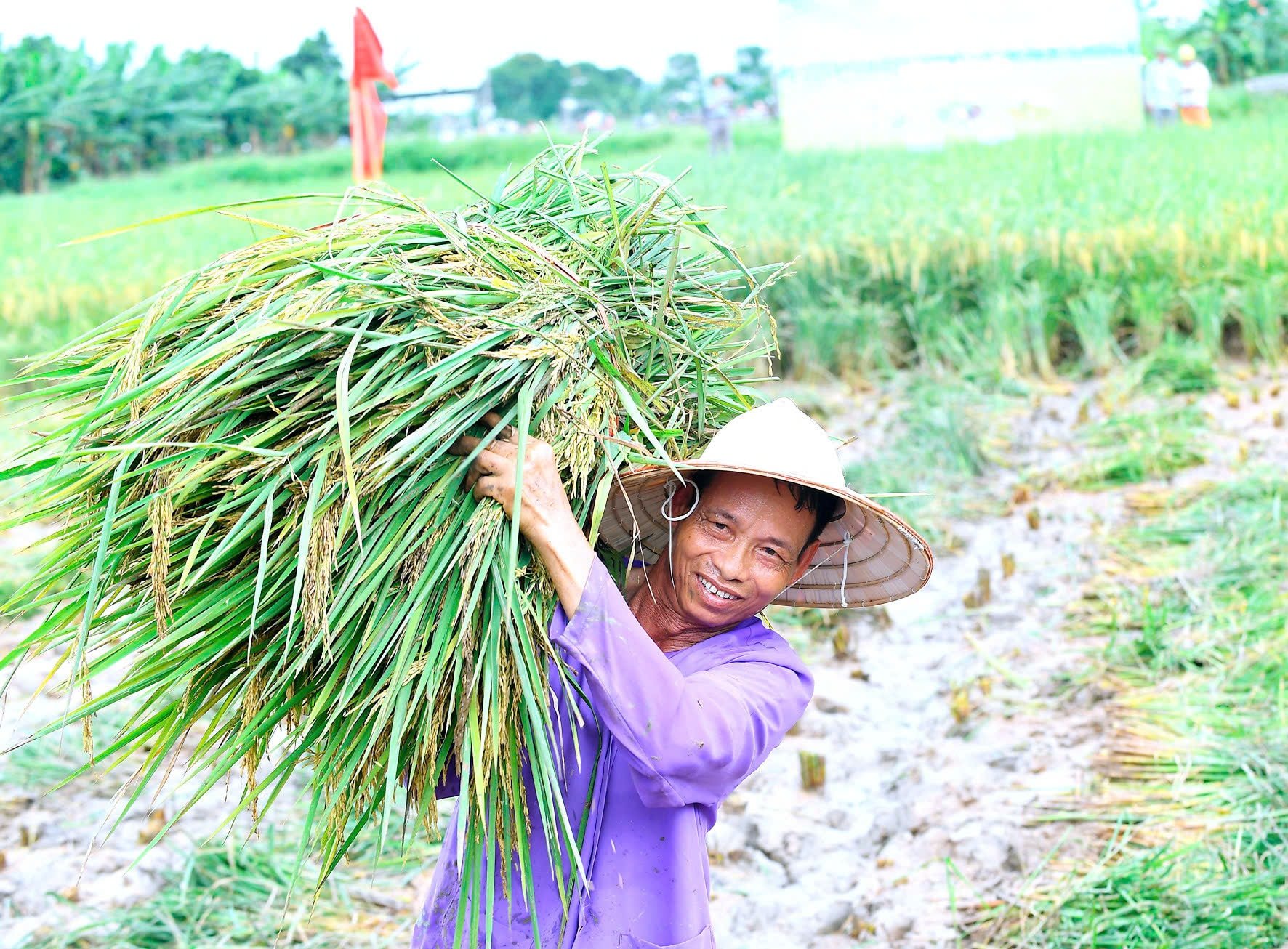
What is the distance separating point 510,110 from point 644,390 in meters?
31.3

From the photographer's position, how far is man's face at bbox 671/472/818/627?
158 cm

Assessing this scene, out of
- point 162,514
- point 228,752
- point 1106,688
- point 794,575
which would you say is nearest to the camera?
point 162,514

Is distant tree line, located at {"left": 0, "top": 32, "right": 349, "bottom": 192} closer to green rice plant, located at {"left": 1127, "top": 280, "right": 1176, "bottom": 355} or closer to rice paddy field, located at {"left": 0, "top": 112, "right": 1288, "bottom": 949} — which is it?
rice paddy field, located at {"left": 0, "top": 112, "right": 1288, "bottom": 949}

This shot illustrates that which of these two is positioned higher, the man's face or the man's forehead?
the man's forehead

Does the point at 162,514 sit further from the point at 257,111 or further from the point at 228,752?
the point at 257,111

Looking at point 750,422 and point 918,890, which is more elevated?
point 750,422

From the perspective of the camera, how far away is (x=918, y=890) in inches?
115

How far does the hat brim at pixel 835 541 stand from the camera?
5.09 ft

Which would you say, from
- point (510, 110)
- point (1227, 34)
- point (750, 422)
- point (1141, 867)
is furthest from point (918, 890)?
point (510, 110)

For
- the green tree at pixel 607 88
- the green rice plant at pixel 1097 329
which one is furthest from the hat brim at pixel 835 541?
the green tree at pixel 607 88

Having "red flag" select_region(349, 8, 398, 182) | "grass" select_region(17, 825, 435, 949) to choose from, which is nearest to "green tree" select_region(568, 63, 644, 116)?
"red flag" select_region(349, 8, 398, 182)

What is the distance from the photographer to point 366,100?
6.33 meters

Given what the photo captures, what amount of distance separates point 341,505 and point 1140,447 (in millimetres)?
4487

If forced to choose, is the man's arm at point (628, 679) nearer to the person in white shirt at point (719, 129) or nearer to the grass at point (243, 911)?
the grass at point (243, 911)
